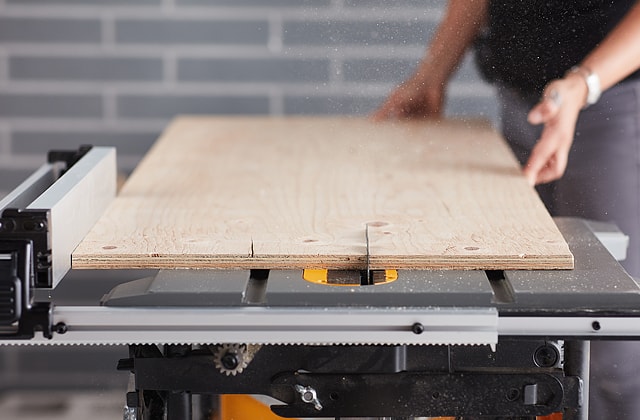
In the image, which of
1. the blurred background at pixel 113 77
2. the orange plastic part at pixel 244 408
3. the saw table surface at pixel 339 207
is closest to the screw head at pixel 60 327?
the saw table surface at pixel 339 207

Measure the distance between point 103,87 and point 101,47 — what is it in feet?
0.32

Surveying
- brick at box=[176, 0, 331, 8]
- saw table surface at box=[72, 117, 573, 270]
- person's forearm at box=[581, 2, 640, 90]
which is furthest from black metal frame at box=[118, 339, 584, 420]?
brick at box=[176, 0, 331, 8]

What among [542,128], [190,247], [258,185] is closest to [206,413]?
[190,247]

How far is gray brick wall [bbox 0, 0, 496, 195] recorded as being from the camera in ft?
8.14

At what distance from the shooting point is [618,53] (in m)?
1.50

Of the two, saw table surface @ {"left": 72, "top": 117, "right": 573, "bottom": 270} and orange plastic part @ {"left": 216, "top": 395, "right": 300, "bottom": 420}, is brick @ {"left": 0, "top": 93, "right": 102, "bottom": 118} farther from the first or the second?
orange plastic part @ {"left": 216, "top": 395, "right": 300, "bottom": 420}

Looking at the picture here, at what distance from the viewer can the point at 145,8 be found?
247 centimetres

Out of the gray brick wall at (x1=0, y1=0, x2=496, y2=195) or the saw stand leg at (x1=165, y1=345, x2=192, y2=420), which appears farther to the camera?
the gray brick wall at (x1=0, y1=0, x2=496, y2=195)

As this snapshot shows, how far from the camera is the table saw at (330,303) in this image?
3.69 feet

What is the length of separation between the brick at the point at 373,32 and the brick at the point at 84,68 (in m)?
1.21

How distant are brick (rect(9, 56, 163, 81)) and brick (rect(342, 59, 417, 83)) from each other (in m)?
1.20

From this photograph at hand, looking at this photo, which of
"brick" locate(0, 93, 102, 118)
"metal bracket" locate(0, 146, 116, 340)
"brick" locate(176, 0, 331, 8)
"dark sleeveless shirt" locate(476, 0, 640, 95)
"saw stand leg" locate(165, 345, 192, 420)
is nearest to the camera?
"metal bracket" locate(0, 146, 116, 340)

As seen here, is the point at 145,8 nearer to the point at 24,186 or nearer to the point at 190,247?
the point at 24,186

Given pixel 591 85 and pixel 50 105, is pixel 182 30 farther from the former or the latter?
pixel 591 85
